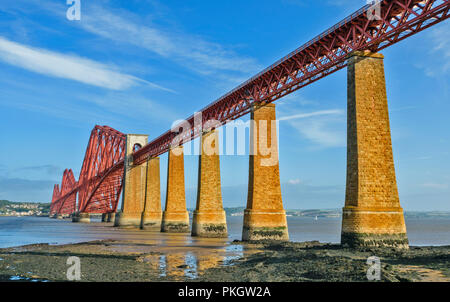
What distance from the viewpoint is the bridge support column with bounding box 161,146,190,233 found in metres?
51.5

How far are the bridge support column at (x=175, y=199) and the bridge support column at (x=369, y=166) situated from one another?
3173cm

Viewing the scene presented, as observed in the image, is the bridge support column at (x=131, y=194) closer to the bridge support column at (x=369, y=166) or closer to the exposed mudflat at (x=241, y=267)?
the exposed mudflat at (x=241, y=267)

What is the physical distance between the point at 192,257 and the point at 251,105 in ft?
49.5

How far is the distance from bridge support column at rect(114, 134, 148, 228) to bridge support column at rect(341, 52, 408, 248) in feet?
186

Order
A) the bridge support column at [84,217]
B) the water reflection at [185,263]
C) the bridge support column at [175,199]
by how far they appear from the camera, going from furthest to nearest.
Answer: the bridge support column at [84,217] < the bridge support column at [175,199] < the water reflection at [185,263]

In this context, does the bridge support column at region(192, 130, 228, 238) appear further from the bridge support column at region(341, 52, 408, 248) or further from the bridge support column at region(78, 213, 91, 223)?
the bridge support column at region(78, 213, 91, 223)

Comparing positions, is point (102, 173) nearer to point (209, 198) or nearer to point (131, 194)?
point (131, 194)

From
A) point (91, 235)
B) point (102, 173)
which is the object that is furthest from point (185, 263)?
point (102, 173)

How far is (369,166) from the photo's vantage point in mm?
21781

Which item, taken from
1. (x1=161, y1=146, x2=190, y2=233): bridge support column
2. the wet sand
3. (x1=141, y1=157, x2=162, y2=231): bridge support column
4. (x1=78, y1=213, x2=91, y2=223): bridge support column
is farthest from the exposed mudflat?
(x1=78, y1=213, x2=91, y2=223): bridge support column

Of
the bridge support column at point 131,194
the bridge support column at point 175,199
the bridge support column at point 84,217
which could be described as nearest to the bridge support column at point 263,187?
the bridge support column at point 175,199

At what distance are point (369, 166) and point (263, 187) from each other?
11528 mm

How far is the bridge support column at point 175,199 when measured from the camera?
169ft
